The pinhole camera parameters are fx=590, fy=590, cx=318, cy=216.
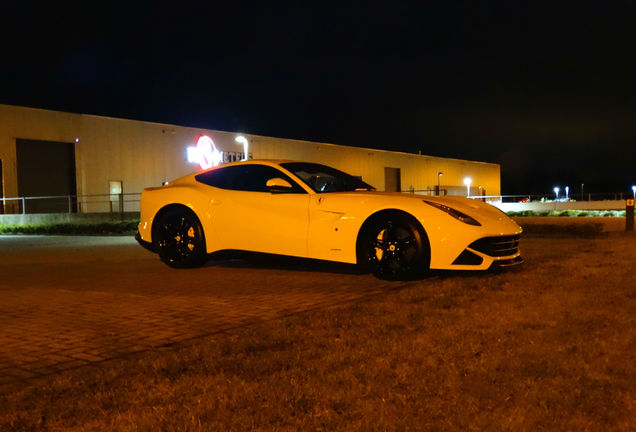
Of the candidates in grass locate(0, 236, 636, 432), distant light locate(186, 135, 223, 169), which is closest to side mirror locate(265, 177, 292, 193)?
grass locate(0, 236, 636, 432)

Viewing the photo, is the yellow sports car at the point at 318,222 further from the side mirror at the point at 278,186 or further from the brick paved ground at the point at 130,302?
the brick paved ground at the point at 130,302

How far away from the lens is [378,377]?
10.9ft

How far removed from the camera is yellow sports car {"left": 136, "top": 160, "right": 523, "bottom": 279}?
252 inches

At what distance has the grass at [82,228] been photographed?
19.6m

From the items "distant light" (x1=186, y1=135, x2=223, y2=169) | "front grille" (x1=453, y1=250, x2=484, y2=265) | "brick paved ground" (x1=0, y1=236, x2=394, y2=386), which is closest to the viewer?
"brick paved ground" (x1=0, y1=236, x2=394, y2=386)

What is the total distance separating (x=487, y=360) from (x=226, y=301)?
2912mm

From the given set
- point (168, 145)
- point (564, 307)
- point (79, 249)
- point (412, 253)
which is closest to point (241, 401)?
point (564, 307)

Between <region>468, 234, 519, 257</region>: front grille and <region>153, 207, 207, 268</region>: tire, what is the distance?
3.57 m

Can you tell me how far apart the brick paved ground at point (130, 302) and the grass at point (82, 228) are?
400 inches

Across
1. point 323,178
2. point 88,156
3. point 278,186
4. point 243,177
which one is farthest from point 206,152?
point 278,186

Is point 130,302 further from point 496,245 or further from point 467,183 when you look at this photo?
point 467,183

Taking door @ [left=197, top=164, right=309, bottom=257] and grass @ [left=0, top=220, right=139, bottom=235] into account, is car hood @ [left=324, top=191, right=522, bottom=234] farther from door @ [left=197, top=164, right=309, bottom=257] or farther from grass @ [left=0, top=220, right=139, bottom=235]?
grass @ [left=0, top=220, right=139, bottom=235]

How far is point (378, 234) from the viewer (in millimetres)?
6715

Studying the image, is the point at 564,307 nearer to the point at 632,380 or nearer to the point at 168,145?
the point at 632,380
